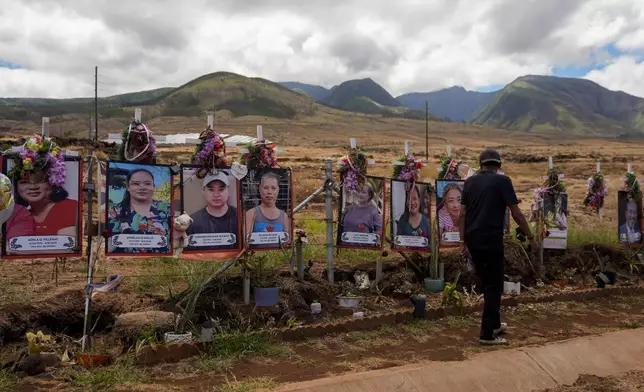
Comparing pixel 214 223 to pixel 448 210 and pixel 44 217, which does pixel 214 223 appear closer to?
pixel 44 217

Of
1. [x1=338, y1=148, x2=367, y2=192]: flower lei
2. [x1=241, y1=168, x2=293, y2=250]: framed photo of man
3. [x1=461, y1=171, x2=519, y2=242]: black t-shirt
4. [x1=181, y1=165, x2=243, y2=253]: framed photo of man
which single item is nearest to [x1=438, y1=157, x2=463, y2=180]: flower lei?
[x1=338, y1=148, x2=367, y2=192]: flower lei

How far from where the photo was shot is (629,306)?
27.2ft

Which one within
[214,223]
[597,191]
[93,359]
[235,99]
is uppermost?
[235,99]

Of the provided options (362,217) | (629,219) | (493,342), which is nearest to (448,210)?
(362,217)

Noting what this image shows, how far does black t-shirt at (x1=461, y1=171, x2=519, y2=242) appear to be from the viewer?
5.64m

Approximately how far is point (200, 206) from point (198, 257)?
1.93ft

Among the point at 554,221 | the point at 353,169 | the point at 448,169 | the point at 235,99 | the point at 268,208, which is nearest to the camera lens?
the point at 268,208

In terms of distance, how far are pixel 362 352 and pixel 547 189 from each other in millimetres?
6469

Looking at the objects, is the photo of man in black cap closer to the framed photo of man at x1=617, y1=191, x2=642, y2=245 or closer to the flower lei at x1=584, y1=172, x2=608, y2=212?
the flower lei at x1=584, y1=172, x2=608, y2=212

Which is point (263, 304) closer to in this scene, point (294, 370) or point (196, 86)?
point (294, 370)

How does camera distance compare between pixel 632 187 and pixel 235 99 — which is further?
pixel 235 99

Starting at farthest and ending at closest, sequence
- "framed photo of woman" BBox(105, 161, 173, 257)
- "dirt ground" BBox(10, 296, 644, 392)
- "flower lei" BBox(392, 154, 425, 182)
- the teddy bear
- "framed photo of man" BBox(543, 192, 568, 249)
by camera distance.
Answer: "framed photo of man" BBox(543, 192, 568, 249) → "flower lei" BBox(392, 154, 425, 182) → the teddy bear → "framed photo of woman" BBox(105, 161, 173, 257) → "dirt ground" BBox(10, 296, 644, 392)

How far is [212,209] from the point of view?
21.4 ft

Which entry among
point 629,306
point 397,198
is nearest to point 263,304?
point 397,198
